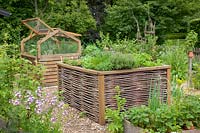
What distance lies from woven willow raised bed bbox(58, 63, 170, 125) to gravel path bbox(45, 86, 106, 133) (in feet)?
0.32

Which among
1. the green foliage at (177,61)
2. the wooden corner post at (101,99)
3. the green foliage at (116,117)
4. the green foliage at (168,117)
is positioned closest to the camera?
the green foliage at (168,117)

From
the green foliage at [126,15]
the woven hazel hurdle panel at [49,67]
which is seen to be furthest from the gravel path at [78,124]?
the green foliage at [126,15]

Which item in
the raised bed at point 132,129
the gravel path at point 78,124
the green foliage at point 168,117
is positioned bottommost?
the gravel path at point 78,124

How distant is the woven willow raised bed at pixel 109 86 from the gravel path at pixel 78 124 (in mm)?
96

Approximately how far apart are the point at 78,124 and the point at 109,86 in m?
0.77

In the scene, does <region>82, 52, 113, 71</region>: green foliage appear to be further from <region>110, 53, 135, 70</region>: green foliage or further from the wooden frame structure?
the wooden frame structure

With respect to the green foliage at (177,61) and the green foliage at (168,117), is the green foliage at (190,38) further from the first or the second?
the green foliage at (168,117)

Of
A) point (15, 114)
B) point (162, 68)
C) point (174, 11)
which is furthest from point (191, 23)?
point (15, 114)

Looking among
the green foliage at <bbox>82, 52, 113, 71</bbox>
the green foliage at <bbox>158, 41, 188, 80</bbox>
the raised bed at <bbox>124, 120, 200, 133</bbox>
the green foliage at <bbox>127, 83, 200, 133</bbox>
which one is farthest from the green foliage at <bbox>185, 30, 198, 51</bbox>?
the raised bed at <bbox>124, 120, 200, 133</bbox>

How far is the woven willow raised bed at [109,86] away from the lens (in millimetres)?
5648

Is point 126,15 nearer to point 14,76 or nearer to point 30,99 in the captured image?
point 14,76

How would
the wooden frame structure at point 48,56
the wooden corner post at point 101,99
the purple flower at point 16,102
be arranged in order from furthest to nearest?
the wooden frame structure at point 48,56, the wooden corner post at point 101,99, the purple flower at point 16,102

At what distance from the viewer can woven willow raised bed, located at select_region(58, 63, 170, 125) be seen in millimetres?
5648

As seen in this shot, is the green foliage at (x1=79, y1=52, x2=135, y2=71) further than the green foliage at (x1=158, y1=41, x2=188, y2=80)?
No
